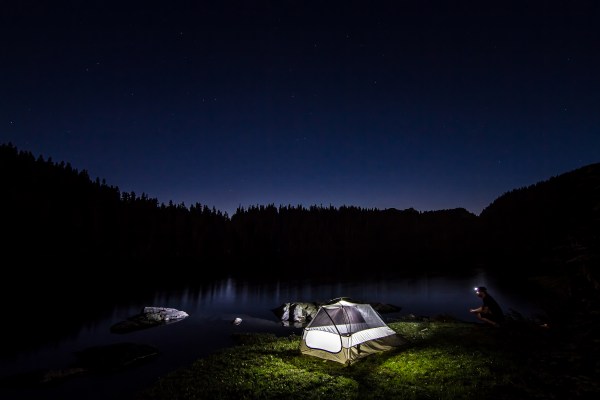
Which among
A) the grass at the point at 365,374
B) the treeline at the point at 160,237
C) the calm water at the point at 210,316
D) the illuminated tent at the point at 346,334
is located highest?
the treeline at the point at 160,237

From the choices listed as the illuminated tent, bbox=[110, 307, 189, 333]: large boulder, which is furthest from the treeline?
bbox=[110, 307, 189, 333]: large boulder

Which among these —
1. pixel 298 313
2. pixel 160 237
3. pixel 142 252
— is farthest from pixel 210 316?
pixel 160 237

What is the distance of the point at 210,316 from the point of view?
131 feet

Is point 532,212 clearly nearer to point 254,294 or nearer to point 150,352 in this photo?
point 254,294

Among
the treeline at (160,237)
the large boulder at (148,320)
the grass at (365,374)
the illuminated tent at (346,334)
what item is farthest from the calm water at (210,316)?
the treeline at (160,237)

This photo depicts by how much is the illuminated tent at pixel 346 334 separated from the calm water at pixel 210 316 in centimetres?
944

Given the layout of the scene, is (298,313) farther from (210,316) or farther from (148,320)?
(148,320)

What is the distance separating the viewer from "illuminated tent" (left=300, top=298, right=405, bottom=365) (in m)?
16.9

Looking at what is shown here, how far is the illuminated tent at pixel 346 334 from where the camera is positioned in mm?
16938

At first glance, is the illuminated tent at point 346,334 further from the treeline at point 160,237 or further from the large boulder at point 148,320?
the large boulder at point 148,320

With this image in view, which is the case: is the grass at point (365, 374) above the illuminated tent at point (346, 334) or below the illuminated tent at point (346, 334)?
below

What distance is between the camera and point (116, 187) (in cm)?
19312

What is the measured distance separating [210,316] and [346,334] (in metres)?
26.7

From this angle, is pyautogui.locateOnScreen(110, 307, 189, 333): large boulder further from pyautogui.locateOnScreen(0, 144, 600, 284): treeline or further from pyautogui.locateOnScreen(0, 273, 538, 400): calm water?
pyautogui.locateOnScreen(0, 144, 600, 284): treeline
